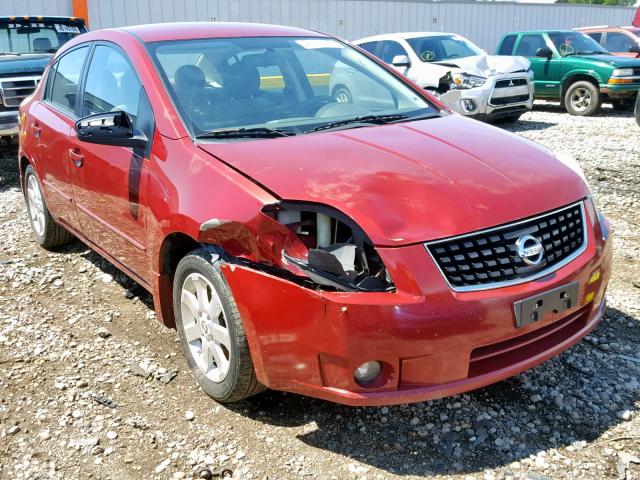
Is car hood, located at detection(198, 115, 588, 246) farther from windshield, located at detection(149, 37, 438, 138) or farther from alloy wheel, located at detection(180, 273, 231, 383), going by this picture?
alloy wheel, located at detection(180, 273, 231, 383)

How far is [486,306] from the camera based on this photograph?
243 cm

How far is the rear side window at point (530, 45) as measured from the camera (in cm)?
1350

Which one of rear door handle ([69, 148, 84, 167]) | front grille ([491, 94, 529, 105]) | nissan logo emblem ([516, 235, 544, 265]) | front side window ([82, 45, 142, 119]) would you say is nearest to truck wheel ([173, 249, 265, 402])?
front side window ([82, 45, 142, 119])

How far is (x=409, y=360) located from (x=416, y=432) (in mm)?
566

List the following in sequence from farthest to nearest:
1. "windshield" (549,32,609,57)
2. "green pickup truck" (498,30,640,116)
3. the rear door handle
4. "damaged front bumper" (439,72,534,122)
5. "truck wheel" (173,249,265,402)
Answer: "windshield" (549,32,609,57) < "green pickup truck" (498,30,640,116) < "damaged front bumper" (439,72,534,122) < the rear door handle < "truck wheel" (173,249,265,402)

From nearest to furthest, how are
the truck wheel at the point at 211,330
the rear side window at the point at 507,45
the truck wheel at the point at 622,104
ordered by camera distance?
the truck wheel at the point at 211,330 → the truck wheel at the point at 622,104 → the rear side window at the point at 507,45

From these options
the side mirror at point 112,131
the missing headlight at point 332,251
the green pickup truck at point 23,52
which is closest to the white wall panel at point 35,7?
the green pickup truck at point 23,52

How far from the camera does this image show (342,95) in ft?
12.6

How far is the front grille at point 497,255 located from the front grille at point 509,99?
839cm

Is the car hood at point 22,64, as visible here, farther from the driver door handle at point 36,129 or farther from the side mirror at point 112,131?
the side mirror at point 112,131

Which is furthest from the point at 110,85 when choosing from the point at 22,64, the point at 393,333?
the point at 22,64

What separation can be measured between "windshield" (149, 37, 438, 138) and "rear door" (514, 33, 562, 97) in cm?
1015

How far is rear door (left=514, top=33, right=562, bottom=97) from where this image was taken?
517 inches

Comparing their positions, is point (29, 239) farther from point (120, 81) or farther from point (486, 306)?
point (486, 306)
